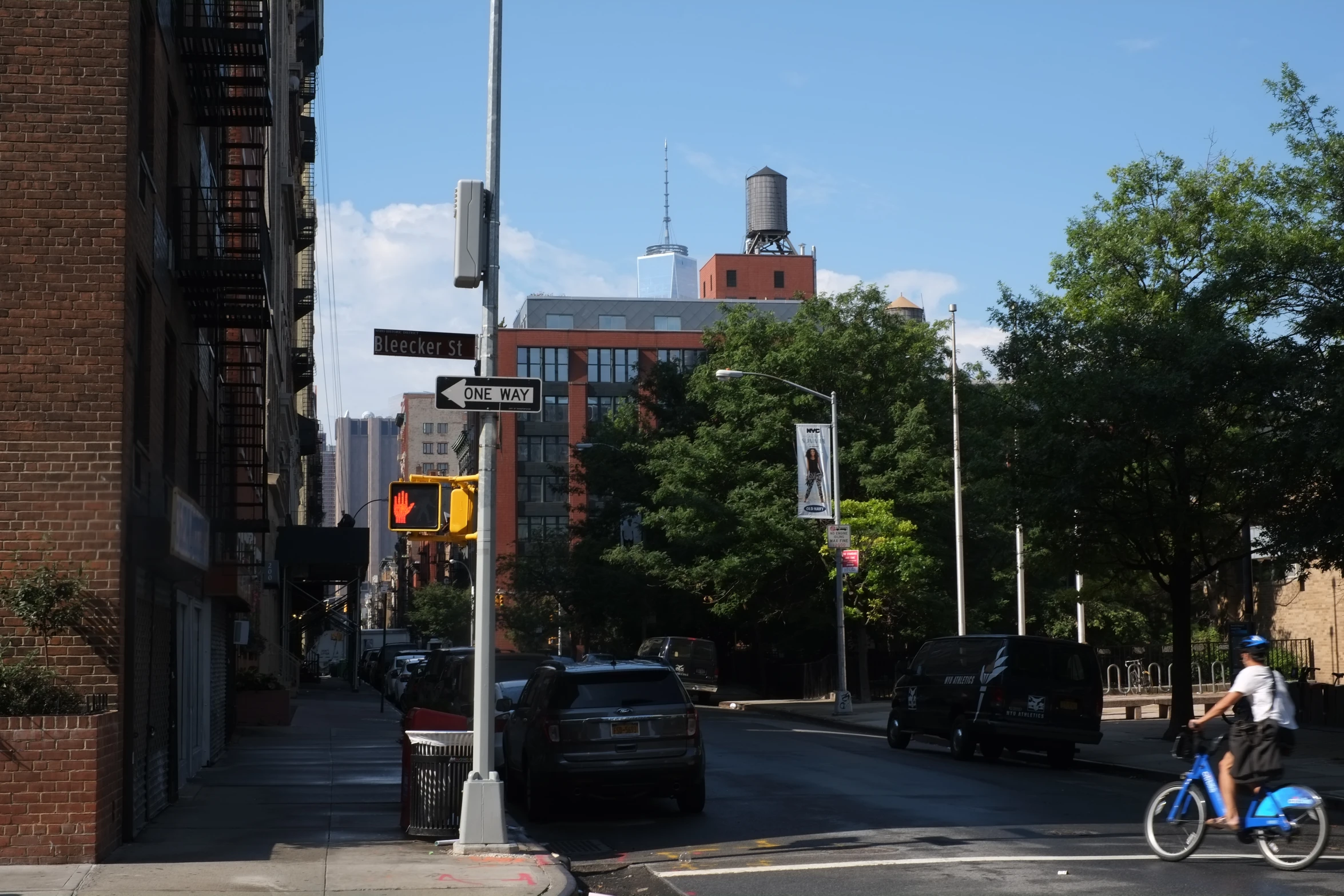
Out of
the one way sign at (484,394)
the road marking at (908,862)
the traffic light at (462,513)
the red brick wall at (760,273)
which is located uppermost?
the red brick wall at (760,273)

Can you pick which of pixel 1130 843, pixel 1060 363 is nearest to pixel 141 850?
pixel 1130 843

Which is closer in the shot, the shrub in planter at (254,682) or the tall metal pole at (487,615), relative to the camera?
the tall metal pole at (487,615)

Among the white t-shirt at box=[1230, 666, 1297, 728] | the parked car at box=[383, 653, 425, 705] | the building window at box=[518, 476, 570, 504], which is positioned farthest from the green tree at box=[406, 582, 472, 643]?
the white t-shirt at box=[1230, 666, 1297, 728]

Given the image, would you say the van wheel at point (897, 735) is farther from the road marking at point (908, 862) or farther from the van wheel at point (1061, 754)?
the road marking at point (908, 862)

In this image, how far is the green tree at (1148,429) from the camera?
23.6 m

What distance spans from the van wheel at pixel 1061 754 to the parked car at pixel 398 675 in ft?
78.0

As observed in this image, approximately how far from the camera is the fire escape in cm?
1805

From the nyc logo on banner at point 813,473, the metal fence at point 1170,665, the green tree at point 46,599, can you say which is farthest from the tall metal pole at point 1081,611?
the green tree at point 46,599

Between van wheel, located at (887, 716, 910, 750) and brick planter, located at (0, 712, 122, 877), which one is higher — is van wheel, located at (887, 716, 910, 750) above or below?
below

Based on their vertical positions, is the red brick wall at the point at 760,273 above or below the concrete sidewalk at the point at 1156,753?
above

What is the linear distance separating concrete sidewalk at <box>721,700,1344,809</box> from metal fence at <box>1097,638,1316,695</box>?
23.4ft

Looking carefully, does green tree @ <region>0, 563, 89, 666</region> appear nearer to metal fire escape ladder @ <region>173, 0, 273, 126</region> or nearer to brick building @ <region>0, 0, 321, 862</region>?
brick building @ <region>0, 0, 321, 862</region>

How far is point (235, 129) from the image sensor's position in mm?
29422

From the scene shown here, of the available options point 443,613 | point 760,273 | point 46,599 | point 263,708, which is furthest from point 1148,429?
point 760,273
